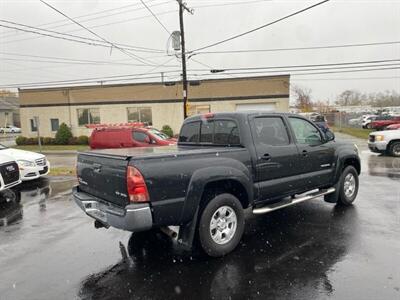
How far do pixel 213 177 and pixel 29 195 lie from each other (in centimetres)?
616

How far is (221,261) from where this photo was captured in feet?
14.0

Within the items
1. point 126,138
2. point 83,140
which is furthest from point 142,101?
point 126,138

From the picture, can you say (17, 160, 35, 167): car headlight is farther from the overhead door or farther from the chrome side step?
the overhead door

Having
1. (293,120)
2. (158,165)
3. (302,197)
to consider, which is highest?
(293,120)

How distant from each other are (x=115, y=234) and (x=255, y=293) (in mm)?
2695

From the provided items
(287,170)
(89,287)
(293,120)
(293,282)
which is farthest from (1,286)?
(293,120)

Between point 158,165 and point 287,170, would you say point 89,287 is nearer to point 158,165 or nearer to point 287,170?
point 158,165

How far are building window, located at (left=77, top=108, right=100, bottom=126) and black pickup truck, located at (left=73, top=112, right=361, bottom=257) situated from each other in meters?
25.9

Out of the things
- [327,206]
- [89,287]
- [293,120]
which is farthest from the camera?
[327,206]

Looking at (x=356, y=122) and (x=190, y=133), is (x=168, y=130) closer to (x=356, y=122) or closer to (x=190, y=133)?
(x=190, y=133)

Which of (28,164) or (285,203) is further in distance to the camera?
(28,164)

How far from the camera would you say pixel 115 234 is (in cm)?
537

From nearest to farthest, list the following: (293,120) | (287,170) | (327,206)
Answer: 1. (287,170)
2. (293,120)
3. (327,206)

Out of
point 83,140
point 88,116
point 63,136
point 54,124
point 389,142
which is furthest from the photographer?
point 54,124
